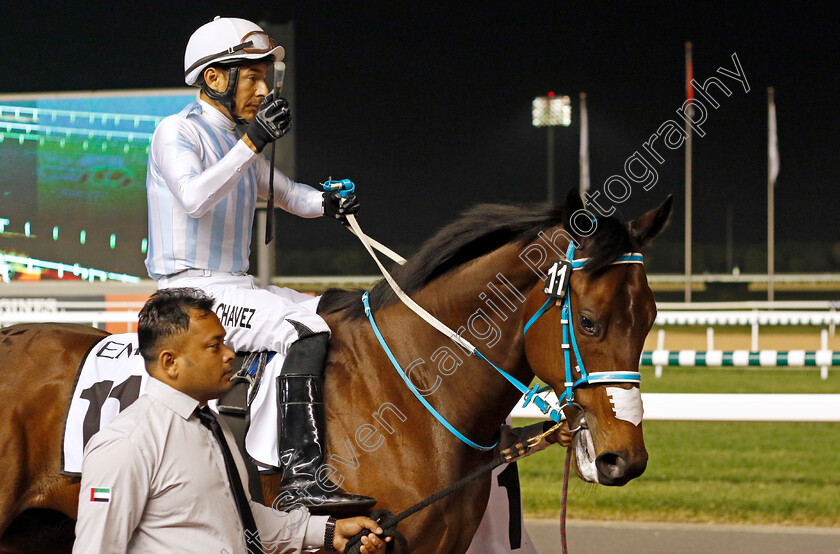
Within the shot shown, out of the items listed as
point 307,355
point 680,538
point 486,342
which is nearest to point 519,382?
point 486,342

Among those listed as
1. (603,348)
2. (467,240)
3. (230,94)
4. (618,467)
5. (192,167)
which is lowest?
(618,467)

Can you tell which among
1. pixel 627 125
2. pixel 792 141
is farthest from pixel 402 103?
pixel 792 141

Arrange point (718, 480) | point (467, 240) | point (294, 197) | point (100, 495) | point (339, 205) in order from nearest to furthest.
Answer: point (100, 495) → point (467, 240) → point (339, 205) → point (294, 197) → point (718, 480)

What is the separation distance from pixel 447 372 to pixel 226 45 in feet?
4.22

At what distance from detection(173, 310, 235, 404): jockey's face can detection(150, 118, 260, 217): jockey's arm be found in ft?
2.80

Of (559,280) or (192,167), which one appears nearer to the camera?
(559,280)

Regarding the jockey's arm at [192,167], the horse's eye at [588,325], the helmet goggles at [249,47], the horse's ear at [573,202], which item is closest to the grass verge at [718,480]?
the horse's eye at [588,325]

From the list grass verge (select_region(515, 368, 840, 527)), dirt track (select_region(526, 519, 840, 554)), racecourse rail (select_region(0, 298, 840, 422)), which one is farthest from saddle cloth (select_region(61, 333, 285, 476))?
dirt track (select_region(526, 519, 840, 554))

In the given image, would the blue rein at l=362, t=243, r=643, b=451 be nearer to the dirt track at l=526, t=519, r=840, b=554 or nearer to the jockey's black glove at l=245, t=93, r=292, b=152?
the jockey's black glove at l=245, t=93, r=292, b=152

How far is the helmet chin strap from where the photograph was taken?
9.79 ft

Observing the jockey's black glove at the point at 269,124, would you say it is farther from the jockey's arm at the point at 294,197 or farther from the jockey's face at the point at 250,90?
the jockey's arm at the point at 294,197

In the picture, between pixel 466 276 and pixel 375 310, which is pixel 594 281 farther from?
pixel 375 310

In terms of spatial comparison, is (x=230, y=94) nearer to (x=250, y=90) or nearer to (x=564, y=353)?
(x=250, y=90)

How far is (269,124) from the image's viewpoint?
272 cm
